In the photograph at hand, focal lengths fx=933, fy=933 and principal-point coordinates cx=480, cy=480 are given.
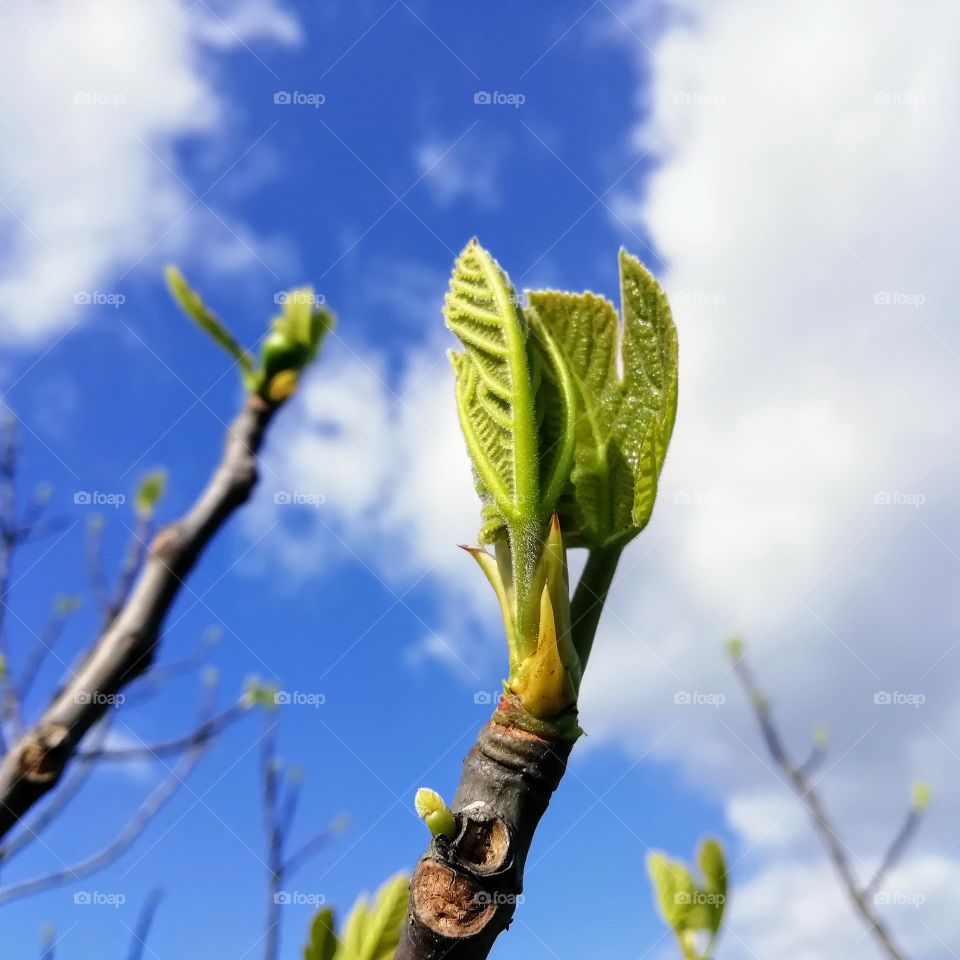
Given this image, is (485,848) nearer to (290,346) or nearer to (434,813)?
(434,813)

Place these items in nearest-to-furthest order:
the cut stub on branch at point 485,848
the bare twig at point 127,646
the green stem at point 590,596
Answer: the bare twig at point 127,646 → the cut stub on branch at point 485,848 → the green stem at point 590,596

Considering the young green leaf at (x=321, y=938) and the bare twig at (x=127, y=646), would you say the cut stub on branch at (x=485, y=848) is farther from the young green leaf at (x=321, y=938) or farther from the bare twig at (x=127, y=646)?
the bare twig at (x=127, y=646)

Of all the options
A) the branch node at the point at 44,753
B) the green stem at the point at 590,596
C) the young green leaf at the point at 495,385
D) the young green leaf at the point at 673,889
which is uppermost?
the young green leaf at the point at 495,385

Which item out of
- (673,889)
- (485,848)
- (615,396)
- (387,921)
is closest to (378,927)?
(387,921)

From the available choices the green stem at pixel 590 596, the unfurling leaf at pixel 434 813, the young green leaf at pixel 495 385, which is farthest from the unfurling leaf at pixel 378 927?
the young green leaf at pixel 495 385

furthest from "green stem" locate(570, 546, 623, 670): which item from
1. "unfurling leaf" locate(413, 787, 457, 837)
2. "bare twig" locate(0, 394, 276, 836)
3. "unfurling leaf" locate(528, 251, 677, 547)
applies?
"bare twig" locate(0, 394, 276, 836)
